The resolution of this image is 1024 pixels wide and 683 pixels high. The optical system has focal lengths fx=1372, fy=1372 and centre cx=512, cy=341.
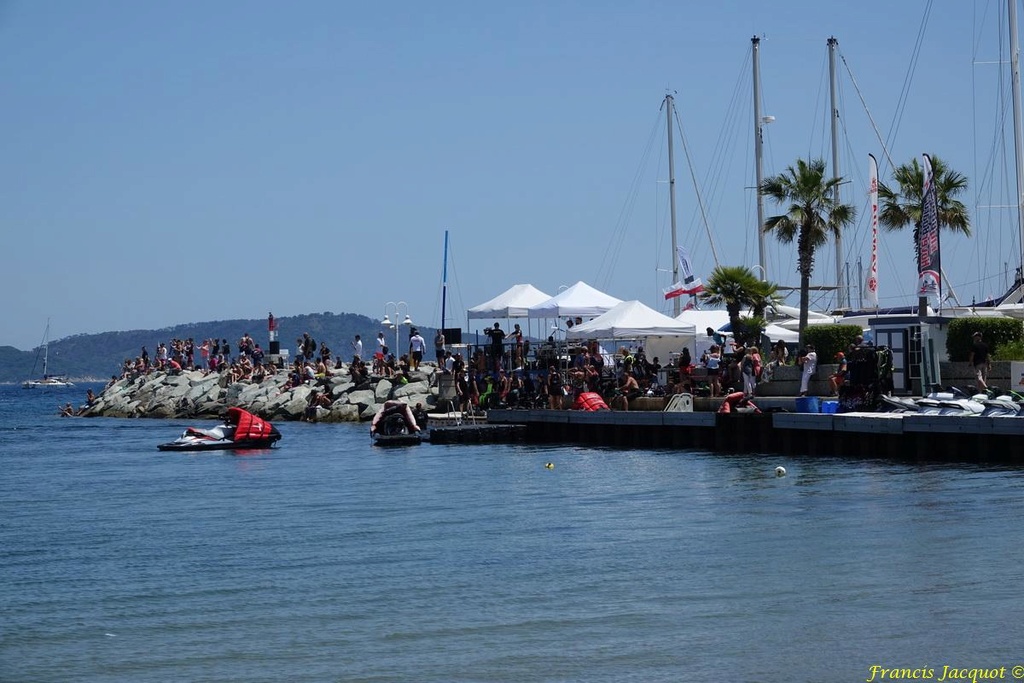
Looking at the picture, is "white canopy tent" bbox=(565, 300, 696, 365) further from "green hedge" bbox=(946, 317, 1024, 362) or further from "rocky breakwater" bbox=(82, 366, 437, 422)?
"rocky breakwater" bbox=(82, 366, 437, 422)

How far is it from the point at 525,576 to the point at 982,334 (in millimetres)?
19108

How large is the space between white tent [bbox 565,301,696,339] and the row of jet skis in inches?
378

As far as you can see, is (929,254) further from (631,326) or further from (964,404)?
(631,326)

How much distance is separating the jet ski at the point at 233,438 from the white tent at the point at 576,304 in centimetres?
922

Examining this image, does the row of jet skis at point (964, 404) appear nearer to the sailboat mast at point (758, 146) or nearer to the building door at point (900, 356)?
the building door at point (900, 356)

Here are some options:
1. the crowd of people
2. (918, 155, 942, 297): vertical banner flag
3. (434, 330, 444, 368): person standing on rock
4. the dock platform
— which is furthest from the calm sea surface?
(434, 330, 444, 368): person standing on rock

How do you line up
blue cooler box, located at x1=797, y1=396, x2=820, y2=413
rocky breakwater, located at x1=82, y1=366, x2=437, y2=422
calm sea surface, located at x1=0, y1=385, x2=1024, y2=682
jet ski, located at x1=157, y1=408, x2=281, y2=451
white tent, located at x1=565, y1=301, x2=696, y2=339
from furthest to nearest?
rocky breakwater, located at x1=82, y1=366, x2=437, y2=422 < jet ski, located at x1=157, y1=408, x2=281, y2=451 < white tent, located at x1=565, y1=301, x2=696, y2=339 < blue cooler box, located at x1=797, y1=396, x2=820, y2=413 < calm sea surface, located at x1=0, y1=385, x2=1024, y2=682

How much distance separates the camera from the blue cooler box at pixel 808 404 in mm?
33312

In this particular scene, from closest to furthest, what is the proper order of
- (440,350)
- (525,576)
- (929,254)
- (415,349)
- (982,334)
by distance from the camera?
(525,576), (929,254), (982,334), (440,350), (415,349)

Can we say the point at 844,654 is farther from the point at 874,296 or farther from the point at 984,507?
the point at 874,296

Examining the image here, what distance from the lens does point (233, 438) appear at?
42.1m

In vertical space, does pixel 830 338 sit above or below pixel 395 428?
above

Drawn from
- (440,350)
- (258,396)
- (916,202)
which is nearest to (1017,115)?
(916,202)

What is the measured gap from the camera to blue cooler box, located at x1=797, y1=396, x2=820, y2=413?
33.3 meters
